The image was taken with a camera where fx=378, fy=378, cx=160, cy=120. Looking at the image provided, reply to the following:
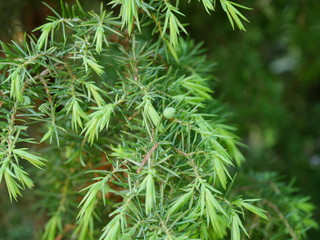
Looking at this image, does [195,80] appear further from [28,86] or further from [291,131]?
[291,131]

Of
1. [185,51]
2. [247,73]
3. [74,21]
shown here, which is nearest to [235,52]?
[247,73]

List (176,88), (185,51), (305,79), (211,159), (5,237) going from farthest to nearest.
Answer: (305,79) < (5,237) < (185,51) < (176,88) < (211,159)

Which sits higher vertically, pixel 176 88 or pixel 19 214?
pixel 176 88

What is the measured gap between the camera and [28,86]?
590 millimetres

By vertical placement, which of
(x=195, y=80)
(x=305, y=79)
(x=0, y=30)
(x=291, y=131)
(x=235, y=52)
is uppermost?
(x=0, y=30)

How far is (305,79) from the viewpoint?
152 centimetres

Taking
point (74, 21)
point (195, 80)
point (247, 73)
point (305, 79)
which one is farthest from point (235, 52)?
point (74, 21)

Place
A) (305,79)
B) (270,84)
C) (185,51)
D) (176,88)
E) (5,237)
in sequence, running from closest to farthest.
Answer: (176,88) → (185,51) → (5,237) → (270,84) → (305,79)

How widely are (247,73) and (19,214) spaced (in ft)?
3.03

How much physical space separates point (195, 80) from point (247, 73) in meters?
0.74

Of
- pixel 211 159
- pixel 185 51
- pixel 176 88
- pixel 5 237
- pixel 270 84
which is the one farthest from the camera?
pixel 270 84

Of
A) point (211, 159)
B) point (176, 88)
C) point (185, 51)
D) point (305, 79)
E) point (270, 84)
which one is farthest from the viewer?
point (305, 79)

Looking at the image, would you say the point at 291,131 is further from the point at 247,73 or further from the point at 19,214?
the point at 19,214

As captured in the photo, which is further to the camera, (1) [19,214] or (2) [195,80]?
Answer: (1) [19,214]
